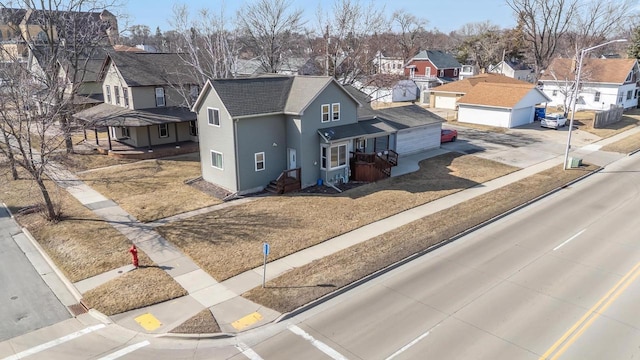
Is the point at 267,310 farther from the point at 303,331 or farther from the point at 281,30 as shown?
the point at 281,30

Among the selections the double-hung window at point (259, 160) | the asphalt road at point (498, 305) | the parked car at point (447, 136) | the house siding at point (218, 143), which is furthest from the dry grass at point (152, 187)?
the parked car at point (447, 136)

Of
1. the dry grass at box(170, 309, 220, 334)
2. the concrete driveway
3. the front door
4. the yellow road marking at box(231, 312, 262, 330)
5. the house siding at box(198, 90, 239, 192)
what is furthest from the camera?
the concrete driveway

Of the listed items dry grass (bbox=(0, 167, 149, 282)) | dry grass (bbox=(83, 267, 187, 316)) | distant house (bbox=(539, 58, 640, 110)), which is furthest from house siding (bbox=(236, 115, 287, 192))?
distant house (bbox=(539, 58, 640, 110))

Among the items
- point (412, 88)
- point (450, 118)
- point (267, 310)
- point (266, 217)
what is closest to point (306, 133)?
point (266, 217)

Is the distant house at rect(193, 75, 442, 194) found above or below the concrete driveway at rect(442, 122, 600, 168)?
above

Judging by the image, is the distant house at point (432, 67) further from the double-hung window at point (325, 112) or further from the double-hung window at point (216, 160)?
the double-hung window at point (216, 160)

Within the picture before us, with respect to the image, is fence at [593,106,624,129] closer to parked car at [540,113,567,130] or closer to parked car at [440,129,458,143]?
parked car at [540,113,567,130]
